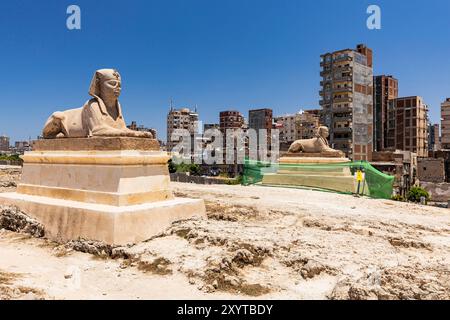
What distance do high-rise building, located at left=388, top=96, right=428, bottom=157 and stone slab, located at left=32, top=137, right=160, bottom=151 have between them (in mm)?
62488

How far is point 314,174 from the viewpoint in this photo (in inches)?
637

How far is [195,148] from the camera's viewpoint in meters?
80.8

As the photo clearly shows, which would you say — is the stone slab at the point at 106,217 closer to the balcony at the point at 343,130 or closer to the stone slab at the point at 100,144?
the stone slab at the point at 100,144

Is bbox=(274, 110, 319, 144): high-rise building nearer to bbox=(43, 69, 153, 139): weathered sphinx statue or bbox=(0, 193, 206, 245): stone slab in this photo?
bbox=(43, 69, 153, 139): weathered sphinx statue

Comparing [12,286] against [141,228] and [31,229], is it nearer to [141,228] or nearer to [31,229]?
[141,228]

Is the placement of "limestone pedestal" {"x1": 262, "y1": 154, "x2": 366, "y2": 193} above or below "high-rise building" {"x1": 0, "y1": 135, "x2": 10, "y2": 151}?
below

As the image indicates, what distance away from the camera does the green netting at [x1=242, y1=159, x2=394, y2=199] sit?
13.7 m

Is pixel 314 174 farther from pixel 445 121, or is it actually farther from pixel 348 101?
pixel 445 121

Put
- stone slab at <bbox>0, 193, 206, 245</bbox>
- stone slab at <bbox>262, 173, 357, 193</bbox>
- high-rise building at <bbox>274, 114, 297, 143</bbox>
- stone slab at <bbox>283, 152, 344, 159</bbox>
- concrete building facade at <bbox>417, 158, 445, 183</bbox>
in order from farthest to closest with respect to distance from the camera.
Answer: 1. high-rise building at <bbox>274, 114, 297, 143</bbox>
2. concrete building facade at <bbox>417, 158, 445, 183</bbox>
3. stone slab at <bbox>283, 152, 344, 159</bbox>
4. stone slab at <bbox>262, 173, 357, 193</bbox>
5. stone slab at <bbox>0, 193, 206, 245</bbox>

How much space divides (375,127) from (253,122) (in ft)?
78.7

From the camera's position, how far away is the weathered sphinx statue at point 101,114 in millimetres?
7117

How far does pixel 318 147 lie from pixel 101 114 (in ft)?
39.7

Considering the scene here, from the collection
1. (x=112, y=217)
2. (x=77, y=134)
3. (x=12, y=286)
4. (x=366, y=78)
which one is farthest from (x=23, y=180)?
(x=366, y=78)

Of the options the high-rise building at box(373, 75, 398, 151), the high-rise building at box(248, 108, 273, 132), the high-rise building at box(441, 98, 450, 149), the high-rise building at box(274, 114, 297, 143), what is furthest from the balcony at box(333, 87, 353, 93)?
the high-rise building at box(274, 114, 297, 143)
